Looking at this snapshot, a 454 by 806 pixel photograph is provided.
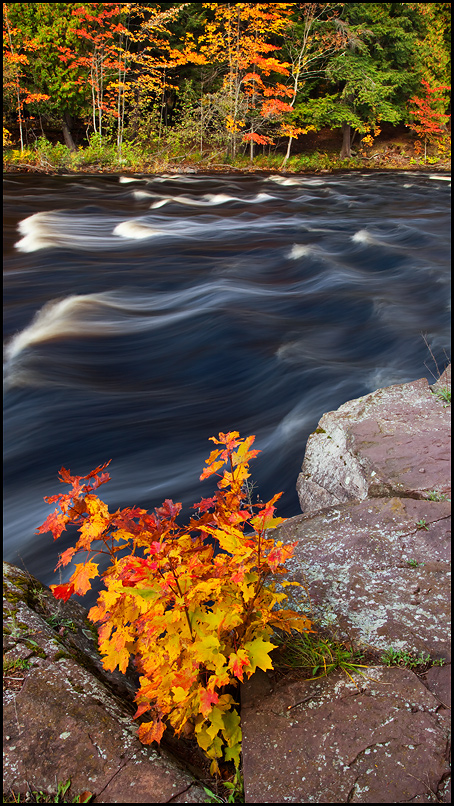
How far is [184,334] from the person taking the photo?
616 cm

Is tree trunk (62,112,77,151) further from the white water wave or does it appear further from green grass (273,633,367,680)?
green grass (273,633,367,680)

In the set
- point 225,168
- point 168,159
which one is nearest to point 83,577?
point 168,159

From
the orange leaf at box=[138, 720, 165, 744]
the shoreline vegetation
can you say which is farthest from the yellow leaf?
the shoreline vegetation

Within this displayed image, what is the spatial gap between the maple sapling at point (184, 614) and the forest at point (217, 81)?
682 inches

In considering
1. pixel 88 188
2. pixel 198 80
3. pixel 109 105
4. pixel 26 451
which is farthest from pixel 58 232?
pixel 198 80

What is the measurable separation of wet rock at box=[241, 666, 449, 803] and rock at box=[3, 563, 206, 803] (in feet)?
0.74

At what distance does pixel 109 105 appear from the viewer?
20.8 metres

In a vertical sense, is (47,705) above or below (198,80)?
below

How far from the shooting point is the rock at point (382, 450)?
2.70m

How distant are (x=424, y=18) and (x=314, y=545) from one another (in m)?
29.4

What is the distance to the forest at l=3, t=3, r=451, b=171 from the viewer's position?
17.5 m

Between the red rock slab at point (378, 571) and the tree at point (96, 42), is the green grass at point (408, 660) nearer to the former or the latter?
the red rock slab at point (378, 571)

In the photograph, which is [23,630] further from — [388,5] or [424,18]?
[424,18]

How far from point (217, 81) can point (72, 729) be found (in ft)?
83.8
